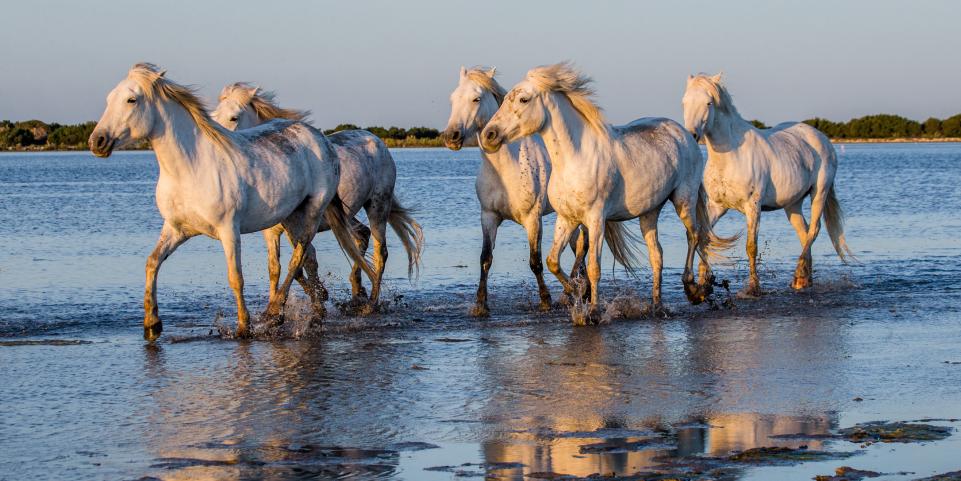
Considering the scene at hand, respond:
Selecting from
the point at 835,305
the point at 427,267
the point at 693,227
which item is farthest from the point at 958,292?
the point at 427,267

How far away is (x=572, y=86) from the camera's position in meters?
10.9

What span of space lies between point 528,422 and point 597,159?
Answer: 456 cm

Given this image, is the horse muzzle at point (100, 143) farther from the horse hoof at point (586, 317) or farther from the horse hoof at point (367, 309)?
the horse hoof at point (586, 317)

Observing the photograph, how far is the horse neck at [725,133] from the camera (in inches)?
508

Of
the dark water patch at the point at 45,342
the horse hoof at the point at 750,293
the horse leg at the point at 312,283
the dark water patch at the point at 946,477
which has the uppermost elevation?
the horse leg at the point at 312,283

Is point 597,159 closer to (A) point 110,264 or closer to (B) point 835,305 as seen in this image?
(B) point 835,305

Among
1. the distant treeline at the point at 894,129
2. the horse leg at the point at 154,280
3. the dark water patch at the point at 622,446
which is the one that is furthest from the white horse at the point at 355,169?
the distant treeline at the point at 894,129

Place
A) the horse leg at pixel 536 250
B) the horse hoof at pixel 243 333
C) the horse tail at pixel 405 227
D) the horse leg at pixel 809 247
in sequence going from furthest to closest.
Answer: the horse leg at pixel 809 247
the horse tail at pixel 405 227
the horse leg at pixel 536 250
the horse hoof at pixel 243 333

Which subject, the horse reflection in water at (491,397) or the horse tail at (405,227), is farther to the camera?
the horse tail at (405,227)

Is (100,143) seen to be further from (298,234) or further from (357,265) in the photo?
(357,265)

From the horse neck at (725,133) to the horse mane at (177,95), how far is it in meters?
5.17

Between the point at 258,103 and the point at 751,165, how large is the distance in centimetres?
511

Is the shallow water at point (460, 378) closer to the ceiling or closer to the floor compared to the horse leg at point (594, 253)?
closer to the floor

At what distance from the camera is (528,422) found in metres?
6.63
